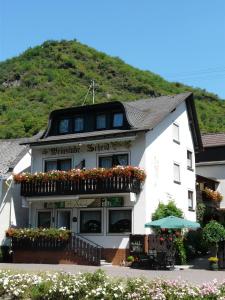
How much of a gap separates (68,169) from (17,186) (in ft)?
11.3

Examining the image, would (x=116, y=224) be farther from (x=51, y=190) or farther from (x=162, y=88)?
(x=162, y=88)

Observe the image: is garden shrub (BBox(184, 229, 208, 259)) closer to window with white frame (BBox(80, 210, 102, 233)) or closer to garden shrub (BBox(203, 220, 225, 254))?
garden shrub (BBox(203, 220, 225, 254))

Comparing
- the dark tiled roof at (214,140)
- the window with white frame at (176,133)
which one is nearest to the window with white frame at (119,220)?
the window with white frame at (176,133)

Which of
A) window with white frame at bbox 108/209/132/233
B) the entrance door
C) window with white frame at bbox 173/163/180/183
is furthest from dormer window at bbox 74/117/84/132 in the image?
window with white frame at bbox 173/163/180/183

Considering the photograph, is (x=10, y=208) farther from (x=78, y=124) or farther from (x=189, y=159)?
(x=189, y=159)

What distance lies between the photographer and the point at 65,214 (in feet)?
100

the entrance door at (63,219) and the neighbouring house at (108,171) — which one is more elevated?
the neighbouring house at (108,171)

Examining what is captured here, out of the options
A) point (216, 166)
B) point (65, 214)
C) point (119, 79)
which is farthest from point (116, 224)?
point (119, 79)

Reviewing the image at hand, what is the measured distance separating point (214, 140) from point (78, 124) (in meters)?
14.5

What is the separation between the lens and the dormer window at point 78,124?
103 feet

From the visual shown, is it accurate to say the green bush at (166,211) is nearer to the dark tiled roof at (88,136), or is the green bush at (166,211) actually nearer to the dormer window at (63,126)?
the dark tiled roof at (88,136)

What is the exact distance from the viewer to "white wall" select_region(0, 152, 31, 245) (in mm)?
31031

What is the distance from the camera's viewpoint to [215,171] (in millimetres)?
40906


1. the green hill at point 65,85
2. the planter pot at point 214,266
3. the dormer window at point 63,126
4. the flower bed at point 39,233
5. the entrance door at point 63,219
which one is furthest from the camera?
the green hill at point 65,85
